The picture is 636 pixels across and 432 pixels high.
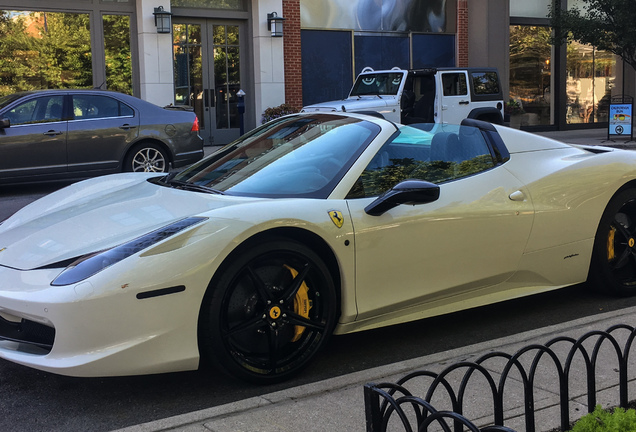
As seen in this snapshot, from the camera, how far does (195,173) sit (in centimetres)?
475

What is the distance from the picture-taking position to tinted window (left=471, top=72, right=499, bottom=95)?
663 inches

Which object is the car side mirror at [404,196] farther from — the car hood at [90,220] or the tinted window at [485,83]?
the tinted window at [485,83]

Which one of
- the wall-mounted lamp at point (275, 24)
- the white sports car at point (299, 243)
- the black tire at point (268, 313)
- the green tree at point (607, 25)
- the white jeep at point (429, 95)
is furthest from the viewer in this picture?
the green tree at point (607, 25)

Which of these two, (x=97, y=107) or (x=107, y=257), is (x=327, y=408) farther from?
(x=97, y=107)

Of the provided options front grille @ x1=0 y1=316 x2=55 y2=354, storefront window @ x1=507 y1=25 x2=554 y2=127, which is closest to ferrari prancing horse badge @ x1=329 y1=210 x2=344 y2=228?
front grille @ x1=0 y1=316 x2=55 y2=354

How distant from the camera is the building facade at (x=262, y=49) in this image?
651 inches

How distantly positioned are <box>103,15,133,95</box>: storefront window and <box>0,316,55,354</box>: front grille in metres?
14.4

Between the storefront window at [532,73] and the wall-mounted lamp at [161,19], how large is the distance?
11.3 metres

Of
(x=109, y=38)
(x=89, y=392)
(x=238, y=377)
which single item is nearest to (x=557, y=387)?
(x=238, y=377)

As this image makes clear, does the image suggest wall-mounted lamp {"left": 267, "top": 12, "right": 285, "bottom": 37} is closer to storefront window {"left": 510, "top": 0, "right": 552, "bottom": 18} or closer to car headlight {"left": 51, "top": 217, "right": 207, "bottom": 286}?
storefront window {"left": 510, "top": 0, "right": 552, "bottom": 18}

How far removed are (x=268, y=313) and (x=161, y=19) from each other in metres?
14.8

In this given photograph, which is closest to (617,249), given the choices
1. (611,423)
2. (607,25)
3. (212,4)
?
(611,423)

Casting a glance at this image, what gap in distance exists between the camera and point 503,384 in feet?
9.05

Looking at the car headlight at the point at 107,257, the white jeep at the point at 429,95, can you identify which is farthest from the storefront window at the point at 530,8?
the car headlight at the point at 107,257
